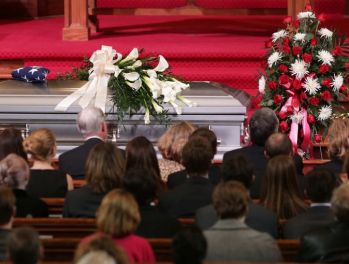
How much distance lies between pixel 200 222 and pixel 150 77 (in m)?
2.65

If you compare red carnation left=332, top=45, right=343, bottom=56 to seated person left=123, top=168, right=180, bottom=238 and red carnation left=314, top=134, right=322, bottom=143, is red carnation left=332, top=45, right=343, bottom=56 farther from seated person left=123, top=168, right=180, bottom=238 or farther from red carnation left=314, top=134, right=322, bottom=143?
seated person left=123, top=168, right=180, bottom=238

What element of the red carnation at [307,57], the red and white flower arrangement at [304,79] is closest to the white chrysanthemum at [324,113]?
the red and white flower arrangement at [304,79]

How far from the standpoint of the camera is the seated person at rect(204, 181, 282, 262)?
4430 mm

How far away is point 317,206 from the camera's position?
488 cm

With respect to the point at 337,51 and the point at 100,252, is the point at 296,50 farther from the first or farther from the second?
the point at 100,252

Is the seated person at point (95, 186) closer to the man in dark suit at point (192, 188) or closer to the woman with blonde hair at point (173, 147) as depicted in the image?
the man in dark suit at point (192, 188)

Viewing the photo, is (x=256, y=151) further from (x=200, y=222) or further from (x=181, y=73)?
(x=181, y=73)

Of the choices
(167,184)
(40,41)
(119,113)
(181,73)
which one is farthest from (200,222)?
(40,41)

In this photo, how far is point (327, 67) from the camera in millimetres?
7617

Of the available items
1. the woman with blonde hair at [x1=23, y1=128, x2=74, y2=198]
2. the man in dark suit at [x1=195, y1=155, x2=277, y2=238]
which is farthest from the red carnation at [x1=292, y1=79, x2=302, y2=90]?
the man in dark suit at [x1=195, y1=155, x2=277, y2=238]

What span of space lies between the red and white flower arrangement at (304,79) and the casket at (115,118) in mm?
556

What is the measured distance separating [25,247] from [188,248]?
0.59 metres

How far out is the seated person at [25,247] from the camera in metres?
3.76

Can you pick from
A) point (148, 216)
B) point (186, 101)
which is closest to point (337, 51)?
point (186, 101)
